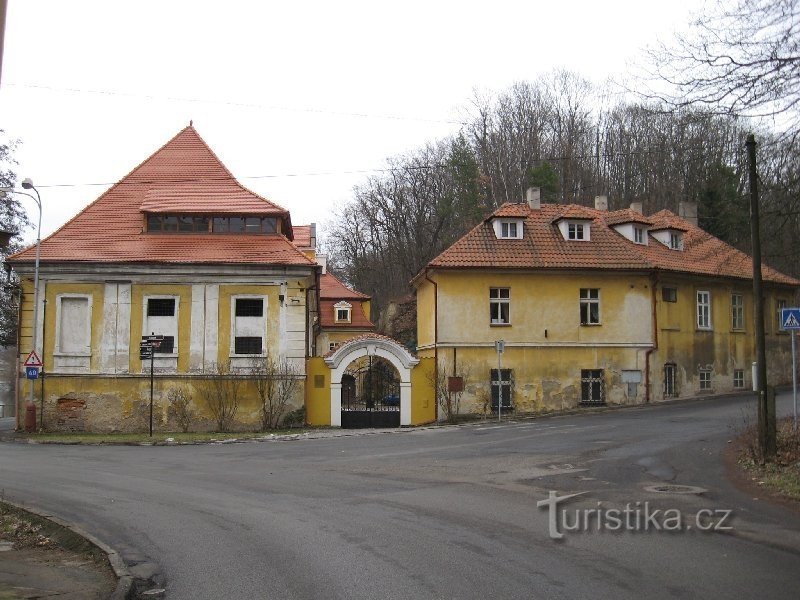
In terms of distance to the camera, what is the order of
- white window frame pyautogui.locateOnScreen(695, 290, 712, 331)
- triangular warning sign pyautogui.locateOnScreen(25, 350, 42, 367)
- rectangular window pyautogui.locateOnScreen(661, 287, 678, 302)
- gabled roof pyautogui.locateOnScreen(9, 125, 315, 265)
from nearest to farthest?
triangular warning sign pyautogui.locateOnScreen(25, 350, 42, 367)
gabled roof pyautogui.locateOnScreen(9, 125, 315, 265)
rectangular window pyautogui.locateOnScreen(661, 287, 678, 302)
white window frame pyautogui.locateOnScreen(695, 290, 712, 331)

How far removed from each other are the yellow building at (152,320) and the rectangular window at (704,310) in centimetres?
1774

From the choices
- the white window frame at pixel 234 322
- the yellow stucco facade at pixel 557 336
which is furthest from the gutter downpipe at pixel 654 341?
the white window frame at pixel 234 322

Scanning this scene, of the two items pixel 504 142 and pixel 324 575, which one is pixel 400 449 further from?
pixel 504 142

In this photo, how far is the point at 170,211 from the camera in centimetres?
3250

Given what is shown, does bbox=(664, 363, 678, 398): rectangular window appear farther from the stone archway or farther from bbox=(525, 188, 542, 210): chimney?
the stone archway

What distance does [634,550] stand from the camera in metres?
8.86

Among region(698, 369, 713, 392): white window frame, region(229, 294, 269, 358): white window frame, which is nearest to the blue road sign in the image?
region(229, 294, 269, 358): white window frame

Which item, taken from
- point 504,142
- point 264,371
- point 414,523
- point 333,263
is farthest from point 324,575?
point 333,263

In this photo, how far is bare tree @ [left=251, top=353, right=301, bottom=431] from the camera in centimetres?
3027

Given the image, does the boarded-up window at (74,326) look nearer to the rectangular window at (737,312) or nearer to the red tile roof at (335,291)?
the red tile roof at (335,291)

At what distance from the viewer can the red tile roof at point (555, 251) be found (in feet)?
110

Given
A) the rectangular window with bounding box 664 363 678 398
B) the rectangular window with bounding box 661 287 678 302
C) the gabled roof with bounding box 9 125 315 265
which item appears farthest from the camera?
the rectangular window with bounding box 661 287 678 302

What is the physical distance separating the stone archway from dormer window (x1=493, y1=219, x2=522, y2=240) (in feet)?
24.2

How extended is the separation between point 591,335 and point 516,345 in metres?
3.30
